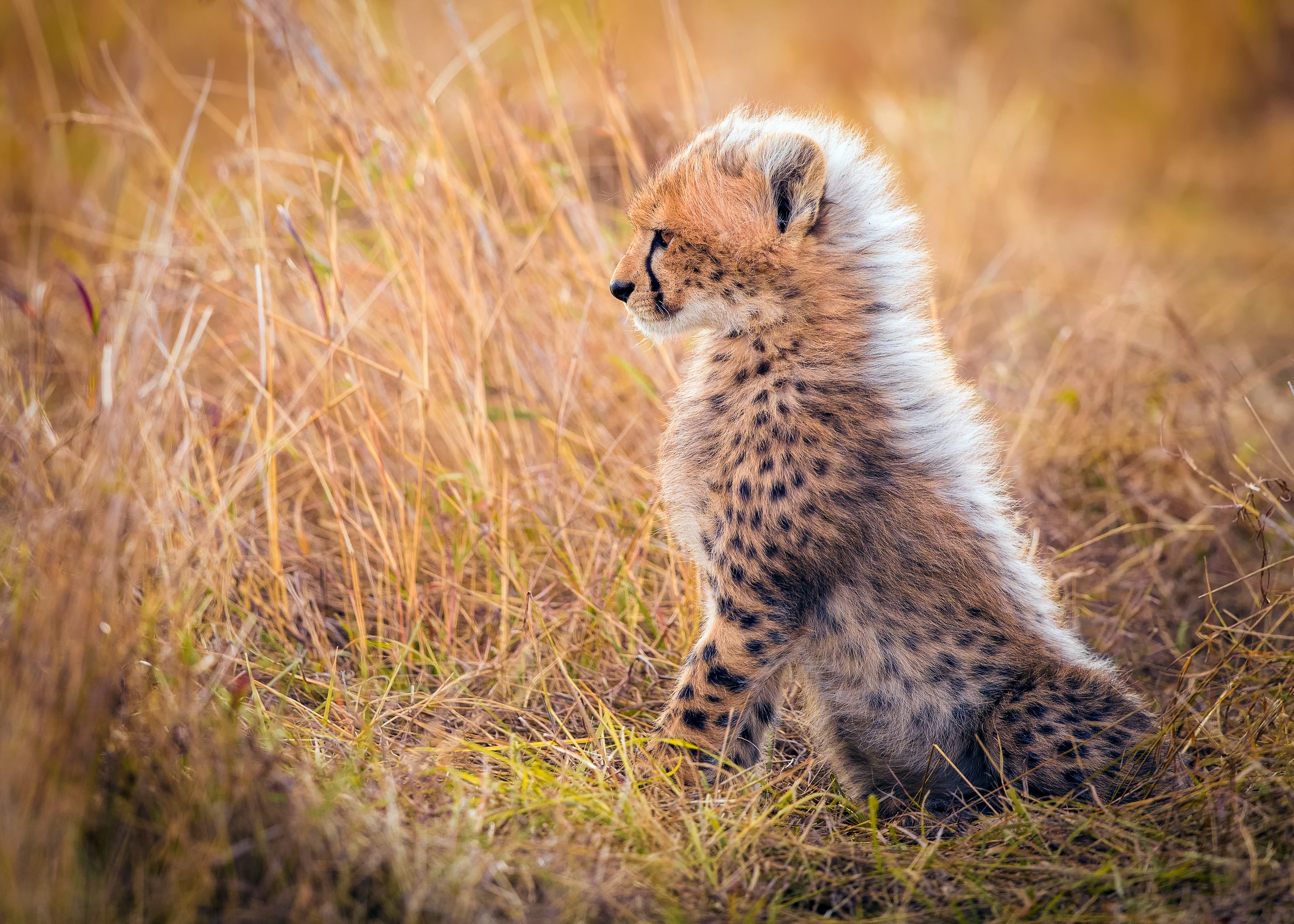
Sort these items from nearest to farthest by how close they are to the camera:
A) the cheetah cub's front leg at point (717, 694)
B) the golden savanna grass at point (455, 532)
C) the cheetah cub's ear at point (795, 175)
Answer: the golden savanna grass at point (455, 532), the cheetah cub's front leg at point (717, 694), the cheetah cub's ear at point (795, 175)

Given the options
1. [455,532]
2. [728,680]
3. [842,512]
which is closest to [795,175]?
[842,512]

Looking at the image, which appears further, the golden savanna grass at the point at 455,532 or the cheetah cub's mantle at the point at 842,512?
the cheetah cub's mantle at the point at 842,512

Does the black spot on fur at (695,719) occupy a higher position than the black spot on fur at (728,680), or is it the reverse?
the black spot on fur at (728,680)

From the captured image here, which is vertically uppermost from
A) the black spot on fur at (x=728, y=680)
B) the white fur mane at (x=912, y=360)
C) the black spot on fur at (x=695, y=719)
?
the white fur mane at (x=912, y=360)

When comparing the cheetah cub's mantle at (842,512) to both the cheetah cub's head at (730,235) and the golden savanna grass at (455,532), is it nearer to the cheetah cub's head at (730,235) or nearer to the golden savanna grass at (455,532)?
the cheetah cub's head at (730,235)

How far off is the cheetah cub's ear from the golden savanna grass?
2.79 feet

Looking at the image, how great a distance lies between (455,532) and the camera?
2.96m

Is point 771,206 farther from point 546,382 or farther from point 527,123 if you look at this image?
point 527,123

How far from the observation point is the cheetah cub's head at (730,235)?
7.58 feet

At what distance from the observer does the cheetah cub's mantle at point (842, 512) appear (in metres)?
2.18

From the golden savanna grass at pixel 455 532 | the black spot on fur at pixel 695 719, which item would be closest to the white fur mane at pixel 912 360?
the golden savanna grass at pixel 455 532

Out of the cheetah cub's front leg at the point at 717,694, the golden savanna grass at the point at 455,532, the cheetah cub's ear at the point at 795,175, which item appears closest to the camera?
the golden savanna grass at the point at 455,532

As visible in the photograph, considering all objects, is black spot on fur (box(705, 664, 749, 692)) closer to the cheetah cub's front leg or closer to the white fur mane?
the cheetah cub's front leg

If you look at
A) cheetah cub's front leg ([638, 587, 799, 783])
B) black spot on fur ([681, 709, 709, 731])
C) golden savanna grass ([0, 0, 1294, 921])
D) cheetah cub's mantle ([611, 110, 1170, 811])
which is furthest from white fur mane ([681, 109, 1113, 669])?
black spot on fur ([681, 709, 709, 731])
